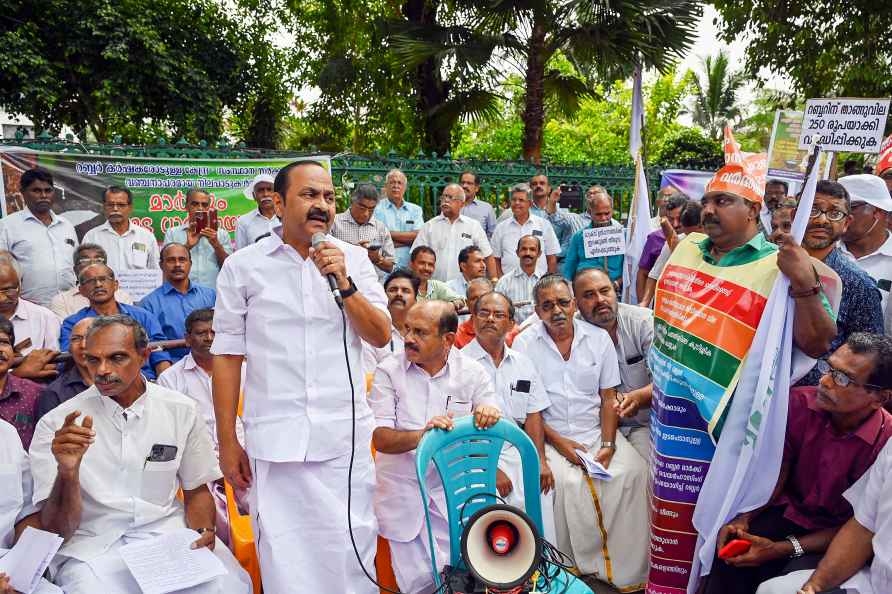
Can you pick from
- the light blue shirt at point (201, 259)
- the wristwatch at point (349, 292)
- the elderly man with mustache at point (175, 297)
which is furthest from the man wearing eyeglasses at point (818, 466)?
the light blue shirt at point (201, 259)

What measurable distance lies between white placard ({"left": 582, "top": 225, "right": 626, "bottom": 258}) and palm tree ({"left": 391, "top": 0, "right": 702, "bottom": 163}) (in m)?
3.45

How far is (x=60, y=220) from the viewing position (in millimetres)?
6023

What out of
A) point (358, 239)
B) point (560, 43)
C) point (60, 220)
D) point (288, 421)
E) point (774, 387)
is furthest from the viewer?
point (560, 43)

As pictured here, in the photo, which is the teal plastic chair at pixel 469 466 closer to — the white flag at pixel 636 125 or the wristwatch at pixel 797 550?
the wristwatch at pixel 797 550

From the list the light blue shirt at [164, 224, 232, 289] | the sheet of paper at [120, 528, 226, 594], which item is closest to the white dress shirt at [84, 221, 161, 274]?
the light blue shirt at [164, 224, 232, 289]

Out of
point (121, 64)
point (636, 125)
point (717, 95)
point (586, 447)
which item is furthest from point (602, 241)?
point (717, 95)

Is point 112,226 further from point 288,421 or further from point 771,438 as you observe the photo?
point 771,438

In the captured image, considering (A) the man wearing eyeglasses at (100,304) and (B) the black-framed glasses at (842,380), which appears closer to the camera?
(B) the black-framed glasses at (842,380)

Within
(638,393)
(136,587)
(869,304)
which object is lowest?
(136,587)

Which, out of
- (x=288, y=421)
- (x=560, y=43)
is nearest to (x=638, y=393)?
(x=288, y=421)

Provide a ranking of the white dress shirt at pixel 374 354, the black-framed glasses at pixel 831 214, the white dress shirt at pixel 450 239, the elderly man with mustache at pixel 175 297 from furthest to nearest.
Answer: the white dress shirt at pixel 450 239
the elderly man with mustache at pixel 175 297
the white dress shirt at pixel 374 354
the black-framed glasses at pixel 831 214

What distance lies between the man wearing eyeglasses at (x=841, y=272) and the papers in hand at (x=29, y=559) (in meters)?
3.47

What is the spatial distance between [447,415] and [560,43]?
24.8 ft

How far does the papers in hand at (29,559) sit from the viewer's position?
9.20 ft
